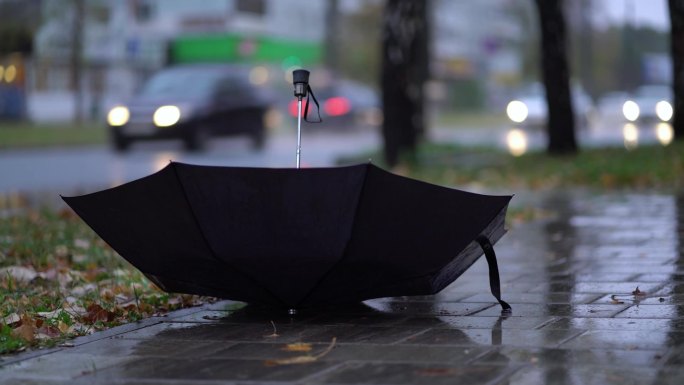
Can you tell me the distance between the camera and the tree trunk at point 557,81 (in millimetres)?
19141

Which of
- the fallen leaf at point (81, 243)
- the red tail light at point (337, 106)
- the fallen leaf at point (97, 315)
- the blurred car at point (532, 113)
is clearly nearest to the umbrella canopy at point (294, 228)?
the fallen leaf at point (97, 315)

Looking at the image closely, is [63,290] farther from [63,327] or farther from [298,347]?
[298,347]

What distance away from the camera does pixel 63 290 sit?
730 centimetres

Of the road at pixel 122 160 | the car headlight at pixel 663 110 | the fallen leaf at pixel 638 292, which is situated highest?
the car headlight at pixel 663 110

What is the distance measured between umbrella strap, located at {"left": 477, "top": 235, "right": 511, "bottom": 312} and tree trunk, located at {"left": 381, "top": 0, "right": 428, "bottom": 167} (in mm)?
12211

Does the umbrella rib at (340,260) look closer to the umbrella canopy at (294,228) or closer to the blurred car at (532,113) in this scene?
the umbrella canopy at (294,228)

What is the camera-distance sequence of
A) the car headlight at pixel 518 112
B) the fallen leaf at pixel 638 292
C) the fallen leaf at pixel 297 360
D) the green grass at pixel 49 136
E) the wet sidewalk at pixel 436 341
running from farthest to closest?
1. the car headlight at pixel 518 112
2. the green grass at pixel 49 136
3. the fallen leaf at pixel 638 292
4. the fallen leaf at pixel 297 360
5. the wet sidewalk at pixel 436 341

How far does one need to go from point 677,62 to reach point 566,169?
12.1ft

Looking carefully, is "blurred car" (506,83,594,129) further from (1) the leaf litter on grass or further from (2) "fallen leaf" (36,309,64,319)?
(2) "fallen leaf" (36,309,64,319)

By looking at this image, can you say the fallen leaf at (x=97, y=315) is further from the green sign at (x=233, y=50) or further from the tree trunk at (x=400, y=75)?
the green sign at (x=233, y=50)

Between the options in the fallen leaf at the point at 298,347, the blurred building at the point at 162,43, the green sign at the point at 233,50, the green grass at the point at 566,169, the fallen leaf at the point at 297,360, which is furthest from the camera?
the green sign at the point at 233,50

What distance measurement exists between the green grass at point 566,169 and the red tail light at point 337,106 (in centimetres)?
2065

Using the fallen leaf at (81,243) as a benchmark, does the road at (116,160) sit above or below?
above

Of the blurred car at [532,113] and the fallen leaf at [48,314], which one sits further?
the blurred car at [532,113]
